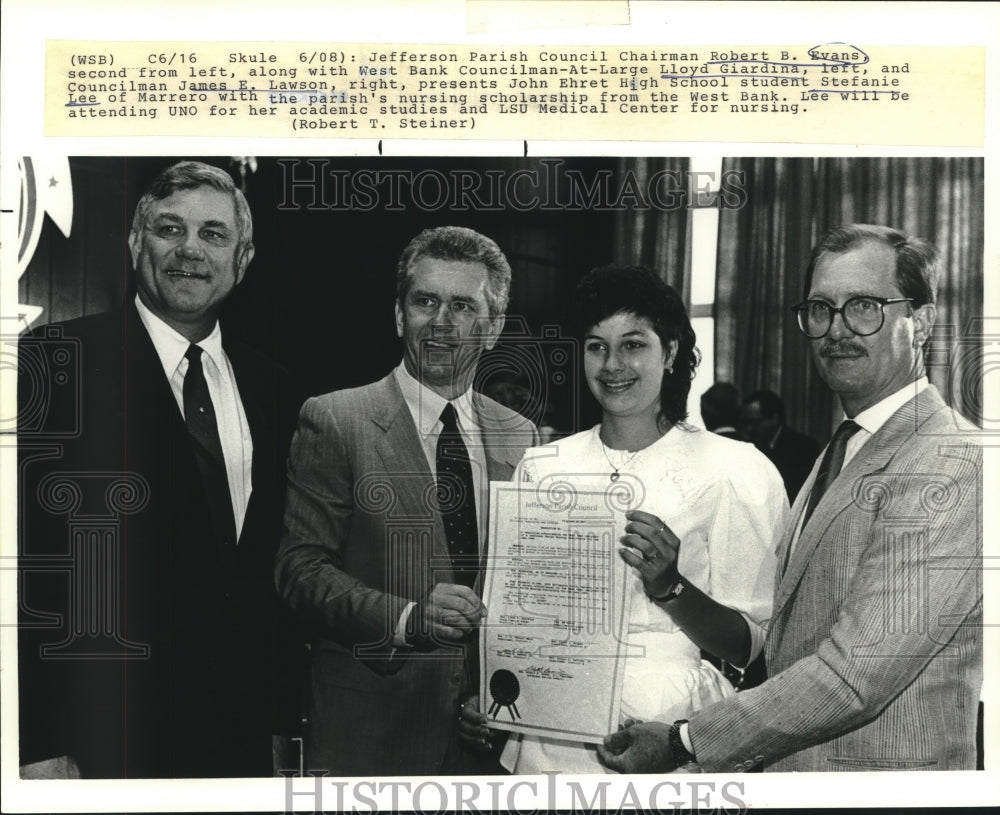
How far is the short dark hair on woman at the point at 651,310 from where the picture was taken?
2652 millimetres

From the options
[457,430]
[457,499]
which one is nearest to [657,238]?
[457,430]

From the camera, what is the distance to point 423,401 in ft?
8.78

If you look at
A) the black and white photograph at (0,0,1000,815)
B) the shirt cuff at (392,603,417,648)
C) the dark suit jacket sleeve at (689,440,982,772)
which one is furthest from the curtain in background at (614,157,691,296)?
the shirt cuff at (392,603,417,648)

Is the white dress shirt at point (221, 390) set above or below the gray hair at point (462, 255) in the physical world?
below

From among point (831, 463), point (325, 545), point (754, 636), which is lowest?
point (754, 636)

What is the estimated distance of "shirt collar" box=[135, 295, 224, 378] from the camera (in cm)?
268

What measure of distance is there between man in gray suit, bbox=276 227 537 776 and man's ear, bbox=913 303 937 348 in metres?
1.10

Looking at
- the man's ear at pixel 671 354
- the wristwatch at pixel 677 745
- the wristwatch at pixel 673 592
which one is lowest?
the wristwatch at pixel 677 745

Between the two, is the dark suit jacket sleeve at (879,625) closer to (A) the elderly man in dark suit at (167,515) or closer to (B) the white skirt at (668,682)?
(B) the white skirt at (668,682)

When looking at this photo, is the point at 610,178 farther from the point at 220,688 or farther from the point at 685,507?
the point at 220,688

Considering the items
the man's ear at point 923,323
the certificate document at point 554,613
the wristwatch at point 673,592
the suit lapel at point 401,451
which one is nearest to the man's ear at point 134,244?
the suit lapel at point 401,451

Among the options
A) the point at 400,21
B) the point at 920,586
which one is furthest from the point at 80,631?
the point at 920,586

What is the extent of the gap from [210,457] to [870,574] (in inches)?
72.5

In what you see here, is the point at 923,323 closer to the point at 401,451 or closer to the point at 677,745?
the point at 677,745
